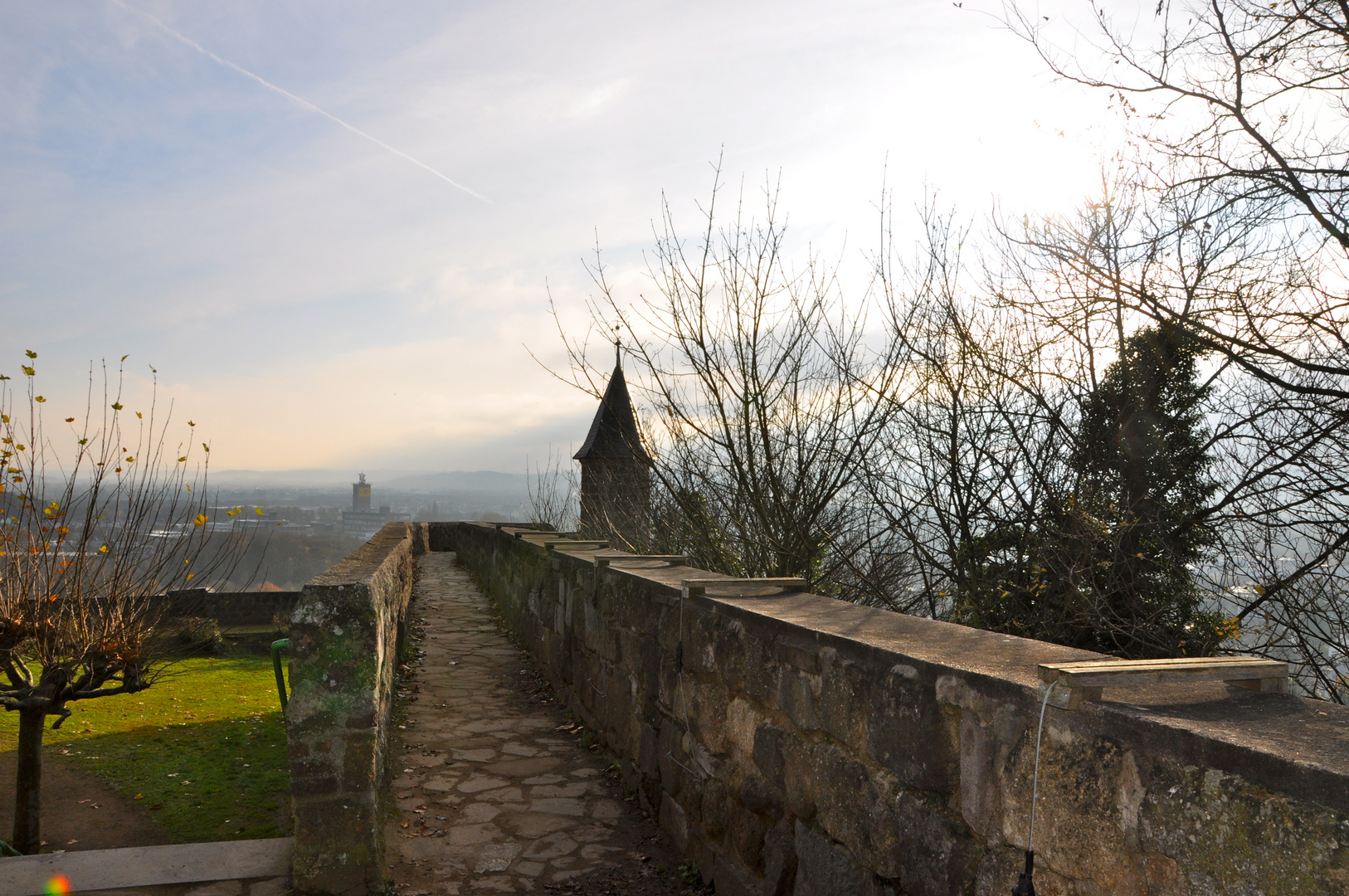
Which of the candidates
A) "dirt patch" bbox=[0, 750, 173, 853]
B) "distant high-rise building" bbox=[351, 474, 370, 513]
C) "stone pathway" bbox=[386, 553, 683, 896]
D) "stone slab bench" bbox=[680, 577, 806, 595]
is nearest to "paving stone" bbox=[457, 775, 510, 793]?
"stone pathway" bbox=[386, 553, 683, 896]

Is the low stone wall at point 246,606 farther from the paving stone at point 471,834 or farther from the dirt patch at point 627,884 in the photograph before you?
the dirt patch at point 627,884

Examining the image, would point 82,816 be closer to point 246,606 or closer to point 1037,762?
point 1037,762

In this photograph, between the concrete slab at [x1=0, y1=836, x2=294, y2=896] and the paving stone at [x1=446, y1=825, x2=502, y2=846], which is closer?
the concrete slab at [x1=0, y1=836, x2=294, y2=896]

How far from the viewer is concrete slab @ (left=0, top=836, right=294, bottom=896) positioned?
3.28m

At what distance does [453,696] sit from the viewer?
661cm

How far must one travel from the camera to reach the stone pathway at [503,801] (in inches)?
144

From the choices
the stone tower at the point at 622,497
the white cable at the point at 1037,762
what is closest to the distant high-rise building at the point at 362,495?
the stone tower at the point at 622,497

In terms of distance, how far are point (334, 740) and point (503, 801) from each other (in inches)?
53.5

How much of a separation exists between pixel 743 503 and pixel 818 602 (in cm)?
350

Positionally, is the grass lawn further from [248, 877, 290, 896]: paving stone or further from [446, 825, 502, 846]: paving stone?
[248, 877, 290, 896]: paving stone

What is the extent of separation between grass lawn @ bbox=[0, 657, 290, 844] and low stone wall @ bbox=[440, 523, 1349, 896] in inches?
99.3

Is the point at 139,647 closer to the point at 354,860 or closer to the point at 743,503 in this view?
the point at 354,860

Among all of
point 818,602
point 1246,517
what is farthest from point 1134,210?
point 818,602

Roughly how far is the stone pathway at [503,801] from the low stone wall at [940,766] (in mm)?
278
